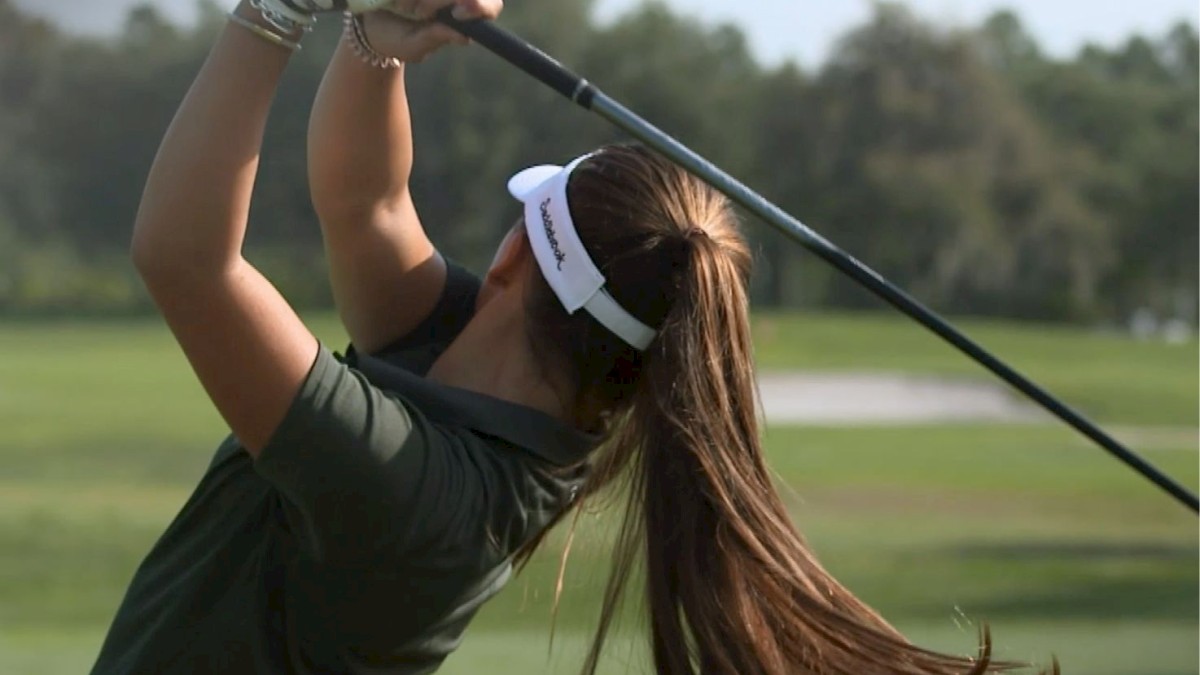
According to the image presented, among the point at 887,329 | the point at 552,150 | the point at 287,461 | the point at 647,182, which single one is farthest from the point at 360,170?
the point at 552,150

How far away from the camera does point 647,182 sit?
6.72 ft

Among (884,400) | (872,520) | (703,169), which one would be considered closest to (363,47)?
(703,169)

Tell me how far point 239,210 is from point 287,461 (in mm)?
224

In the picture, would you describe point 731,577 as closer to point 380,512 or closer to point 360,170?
point 380,512

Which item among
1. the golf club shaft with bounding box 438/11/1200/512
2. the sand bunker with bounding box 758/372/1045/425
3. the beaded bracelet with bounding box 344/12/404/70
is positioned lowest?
the golf club shaft with bounding box 438/11/1200/512

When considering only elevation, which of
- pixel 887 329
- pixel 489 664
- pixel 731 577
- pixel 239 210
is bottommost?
pixel 731 577

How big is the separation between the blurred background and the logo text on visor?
13.9 feet

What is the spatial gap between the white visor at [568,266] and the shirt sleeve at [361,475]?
216mm

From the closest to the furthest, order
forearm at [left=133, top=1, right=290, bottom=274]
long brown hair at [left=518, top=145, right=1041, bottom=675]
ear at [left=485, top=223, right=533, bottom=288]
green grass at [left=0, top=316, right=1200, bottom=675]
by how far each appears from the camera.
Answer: forearm at [left=133, top=1, right=290, bottom=274], long brown hair at [left=518, top=145, right=1041, bottom=675], ear at [left=485, top=223, right=533, bottom=288], green grass at [left=0, top=316, right=1200, bottom=675]

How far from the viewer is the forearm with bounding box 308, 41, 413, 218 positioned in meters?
2.15

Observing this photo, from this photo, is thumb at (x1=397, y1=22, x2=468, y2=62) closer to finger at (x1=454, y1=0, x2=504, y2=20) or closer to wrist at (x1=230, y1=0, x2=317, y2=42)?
finger at (x1=454, y1=0, x2=504, y2=20)

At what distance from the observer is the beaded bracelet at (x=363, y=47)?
6.66ft

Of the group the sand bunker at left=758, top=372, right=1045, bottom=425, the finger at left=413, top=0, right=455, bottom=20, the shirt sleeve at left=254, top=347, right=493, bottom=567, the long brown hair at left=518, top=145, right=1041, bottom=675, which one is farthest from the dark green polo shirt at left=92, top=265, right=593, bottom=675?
the sand bunker at left=758, top=372, right=1045, bottom=425

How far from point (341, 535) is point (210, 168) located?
0.35 m
